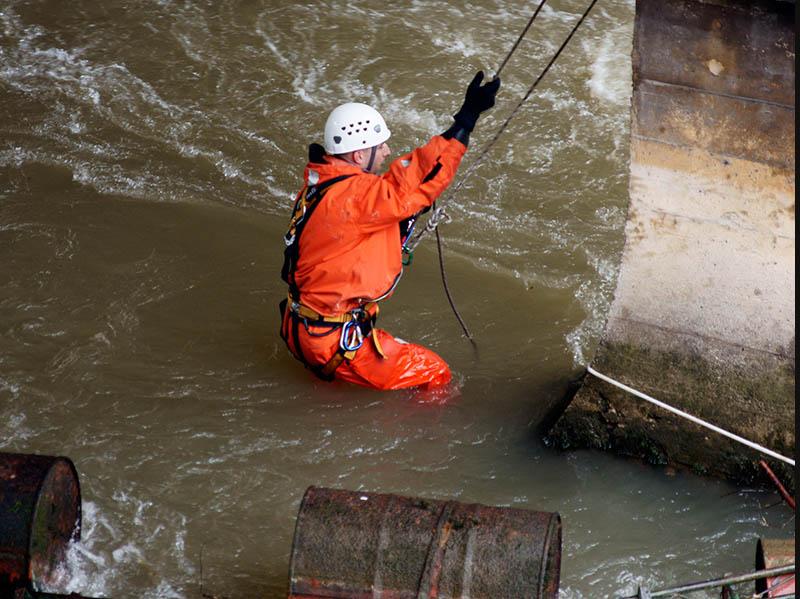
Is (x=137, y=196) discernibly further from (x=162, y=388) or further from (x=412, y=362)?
(x=412, y=362)

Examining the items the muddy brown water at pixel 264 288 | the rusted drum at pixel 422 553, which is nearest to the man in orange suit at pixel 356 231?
the muddy brown water at pixel 264 288

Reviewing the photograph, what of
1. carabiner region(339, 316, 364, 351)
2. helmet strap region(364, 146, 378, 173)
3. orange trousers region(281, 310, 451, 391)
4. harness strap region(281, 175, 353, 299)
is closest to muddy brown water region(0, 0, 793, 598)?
orange trousers region(281, 310, 451, 391)

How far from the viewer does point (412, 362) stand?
652 cm

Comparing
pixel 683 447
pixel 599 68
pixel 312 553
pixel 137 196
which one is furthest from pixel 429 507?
pixel 599 68

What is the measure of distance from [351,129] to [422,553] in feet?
7.47

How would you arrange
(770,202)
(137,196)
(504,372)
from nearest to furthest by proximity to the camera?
(770,202)
(504,372)
(137,196)

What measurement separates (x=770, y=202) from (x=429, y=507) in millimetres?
2680

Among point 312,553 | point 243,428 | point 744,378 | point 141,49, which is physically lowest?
point 243,428

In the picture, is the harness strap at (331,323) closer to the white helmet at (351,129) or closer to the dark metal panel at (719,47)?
the white helmet at (351,129)

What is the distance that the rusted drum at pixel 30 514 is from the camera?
471cm

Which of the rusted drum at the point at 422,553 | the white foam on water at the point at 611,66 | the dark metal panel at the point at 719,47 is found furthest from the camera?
the white foam on water at the point at 611,66

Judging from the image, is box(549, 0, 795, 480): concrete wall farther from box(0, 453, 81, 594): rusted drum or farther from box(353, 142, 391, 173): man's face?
box(0, 453, 81, 594): rusted drum

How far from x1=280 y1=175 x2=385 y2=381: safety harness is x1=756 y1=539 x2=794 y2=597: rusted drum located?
232 cm

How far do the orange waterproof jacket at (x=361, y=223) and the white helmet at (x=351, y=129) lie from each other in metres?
0.09
